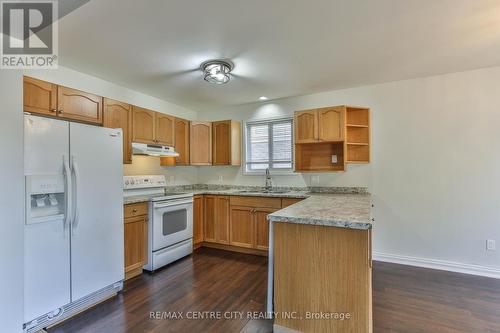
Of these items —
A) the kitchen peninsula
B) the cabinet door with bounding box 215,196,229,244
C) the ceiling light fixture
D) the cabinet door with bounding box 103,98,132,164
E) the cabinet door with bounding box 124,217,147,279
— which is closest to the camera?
the kitchen peninsula

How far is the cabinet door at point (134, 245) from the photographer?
2.87 metres

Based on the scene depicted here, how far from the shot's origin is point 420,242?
10.6 feet

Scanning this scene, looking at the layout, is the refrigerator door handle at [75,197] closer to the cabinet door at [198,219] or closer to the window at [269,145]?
the cabinet door at [198,219]

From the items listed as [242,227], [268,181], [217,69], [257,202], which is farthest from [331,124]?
[242,227]

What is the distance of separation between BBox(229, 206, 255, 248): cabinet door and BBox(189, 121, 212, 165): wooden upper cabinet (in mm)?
1116

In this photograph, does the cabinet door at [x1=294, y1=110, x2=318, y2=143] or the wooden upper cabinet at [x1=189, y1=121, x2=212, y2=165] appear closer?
the cabinet door at [x1=294, y1=110, x2=318, y2=143]

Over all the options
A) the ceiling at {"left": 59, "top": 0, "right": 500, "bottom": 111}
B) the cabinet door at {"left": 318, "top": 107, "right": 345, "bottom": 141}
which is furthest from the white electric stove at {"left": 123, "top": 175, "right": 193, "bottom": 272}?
the cabinet door at {"left": 318, "top": 107, "right": 345, "bottom": 141}

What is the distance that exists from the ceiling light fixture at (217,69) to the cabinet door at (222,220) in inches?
73.8

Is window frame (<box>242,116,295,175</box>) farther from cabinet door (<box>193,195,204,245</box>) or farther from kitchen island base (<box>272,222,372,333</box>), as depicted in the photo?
kitchen island base (<box>272,222,372,333</box>)

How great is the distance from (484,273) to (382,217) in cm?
120

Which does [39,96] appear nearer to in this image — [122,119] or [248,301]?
[122,119]

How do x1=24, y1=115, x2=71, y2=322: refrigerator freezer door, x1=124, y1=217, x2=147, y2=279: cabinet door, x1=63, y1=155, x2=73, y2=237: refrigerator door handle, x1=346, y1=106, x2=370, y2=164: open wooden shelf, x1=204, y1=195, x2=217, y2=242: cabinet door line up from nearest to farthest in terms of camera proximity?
1. x1=24, y1=115, x2=71, y2=322: refrigerator freezer door
2. x1=63, y1=155, x2=73, y2=237: refrigerator door handle
3. x1=124, y1=217, x2=147, y2=279: cabinet door
4. x1=346, y1=106, x2=370, y2=164: open wooden shelf
5. x1=204, y1=195, x2=217, y2=242: cabinet door

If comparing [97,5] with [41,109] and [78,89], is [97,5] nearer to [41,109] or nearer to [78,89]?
[41,109]

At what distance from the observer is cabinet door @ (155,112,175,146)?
3.71 m
